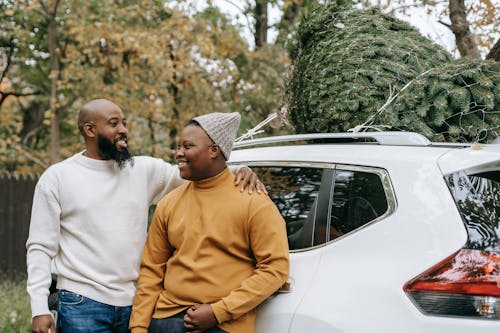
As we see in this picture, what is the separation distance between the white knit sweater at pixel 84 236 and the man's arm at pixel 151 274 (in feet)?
0.47

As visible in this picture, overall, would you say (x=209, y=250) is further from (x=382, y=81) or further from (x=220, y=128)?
(x=382, y=81)

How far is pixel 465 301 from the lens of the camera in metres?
2.45

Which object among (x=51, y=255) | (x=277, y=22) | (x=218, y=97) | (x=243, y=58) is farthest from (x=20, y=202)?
(x=51, y=255)

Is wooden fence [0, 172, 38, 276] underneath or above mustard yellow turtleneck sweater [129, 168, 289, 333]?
underneath

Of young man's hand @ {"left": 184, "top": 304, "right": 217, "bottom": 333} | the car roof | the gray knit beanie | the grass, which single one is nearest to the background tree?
the grass

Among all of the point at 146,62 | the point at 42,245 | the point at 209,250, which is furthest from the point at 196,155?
the point at 146,62

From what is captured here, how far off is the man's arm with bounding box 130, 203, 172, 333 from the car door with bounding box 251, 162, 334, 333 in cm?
51

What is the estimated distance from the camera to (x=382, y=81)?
13.2 ft

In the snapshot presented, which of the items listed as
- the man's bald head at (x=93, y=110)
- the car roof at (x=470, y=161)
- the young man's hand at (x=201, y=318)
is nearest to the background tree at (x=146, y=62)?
the man's bald head at (x=93, y=110)

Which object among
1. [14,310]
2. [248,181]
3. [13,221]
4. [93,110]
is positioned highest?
[93,110]

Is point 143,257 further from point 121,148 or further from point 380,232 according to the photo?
point 380,232

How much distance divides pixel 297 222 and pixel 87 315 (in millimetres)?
1114

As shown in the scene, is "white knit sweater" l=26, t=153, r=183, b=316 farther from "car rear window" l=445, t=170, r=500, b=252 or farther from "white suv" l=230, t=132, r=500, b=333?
"car rear window" l=445, t=170, r=500, b=252

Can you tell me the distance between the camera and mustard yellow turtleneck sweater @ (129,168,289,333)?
2.81m
